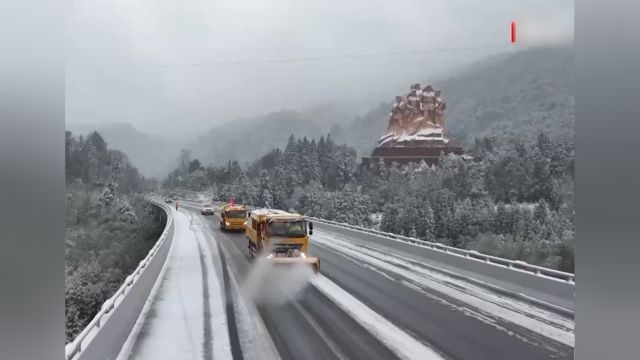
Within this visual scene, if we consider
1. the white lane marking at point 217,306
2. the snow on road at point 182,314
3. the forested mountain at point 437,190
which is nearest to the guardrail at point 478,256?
the forested mountain at point 437,190

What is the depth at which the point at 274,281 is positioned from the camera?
607 centimetres

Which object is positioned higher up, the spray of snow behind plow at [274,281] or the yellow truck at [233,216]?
the yellow truck at [233,216]

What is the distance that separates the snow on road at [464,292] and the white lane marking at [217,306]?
1.48m

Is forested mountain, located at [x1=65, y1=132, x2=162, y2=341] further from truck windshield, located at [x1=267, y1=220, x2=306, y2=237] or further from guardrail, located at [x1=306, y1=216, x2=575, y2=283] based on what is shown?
guardrail, located at [x1=306, y1=216, x2=575, y2=283]

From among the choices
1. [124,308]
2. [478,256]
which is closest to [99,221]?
[124,308]

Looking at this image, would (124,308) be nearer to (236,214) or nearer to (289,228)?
(236,214)

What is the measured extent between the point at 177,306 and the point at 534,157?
5.64 metres

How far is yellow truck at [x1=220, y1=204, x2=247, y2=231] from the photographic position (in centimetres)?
573

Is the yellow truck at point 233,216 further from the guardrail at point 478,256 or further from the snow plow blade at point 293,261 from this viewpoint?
the guardrail at point 478,256

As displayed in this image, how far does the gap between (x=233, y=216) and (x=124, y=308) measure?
5.50 ft

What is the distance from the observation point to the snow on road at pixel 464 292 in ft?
19.5

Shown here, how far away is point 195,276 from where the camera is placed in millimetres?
6184
